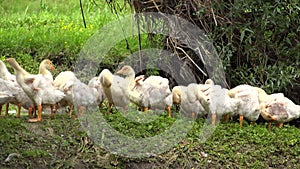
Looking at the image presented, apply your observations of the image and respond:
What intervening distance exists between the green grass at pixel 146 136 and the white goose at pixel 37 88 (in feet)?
0.62

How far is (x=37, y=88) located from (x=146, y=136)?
1.00m

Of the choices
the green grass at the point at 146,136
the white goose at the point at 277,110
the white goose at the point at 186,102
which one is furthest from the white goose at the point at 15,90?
the white goose at the point at 277,110

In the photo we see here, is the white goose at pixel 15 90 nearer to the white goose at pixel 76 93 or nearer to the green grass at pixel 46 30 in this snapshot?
the white goose at pixel 76 93

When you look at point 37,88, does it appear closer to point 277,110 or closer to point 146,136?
point 146,136

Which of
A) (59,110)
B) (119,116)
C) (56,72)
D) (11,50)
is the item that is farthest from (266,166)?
(11,50)

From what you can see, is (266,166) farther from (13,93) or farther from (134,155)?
(13,93)

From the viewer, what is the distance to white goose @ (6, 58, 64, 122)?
658 centimetres

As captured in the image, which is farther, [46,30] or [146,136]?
[46,30]

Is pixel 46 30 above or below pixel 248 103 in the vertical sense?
above

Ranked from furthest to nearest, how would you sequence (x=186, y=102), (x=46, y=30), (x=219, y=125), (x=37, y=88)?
(x=46, y=30) < (x=186, y=102) < (x=219, y=125) < (x=37, y=88)

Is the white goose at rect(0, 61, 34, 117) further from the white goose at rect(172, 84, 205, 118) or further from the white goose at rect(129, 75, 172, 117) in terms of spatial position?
the white goose at rect(172, 84, 205, 118)

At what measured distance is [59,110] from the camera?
24.4 ft

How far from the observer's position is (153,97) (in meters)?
7.20

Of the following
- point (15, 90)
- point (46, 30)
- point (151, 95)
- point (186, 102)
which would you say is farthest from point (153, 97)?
point (46, 30)
